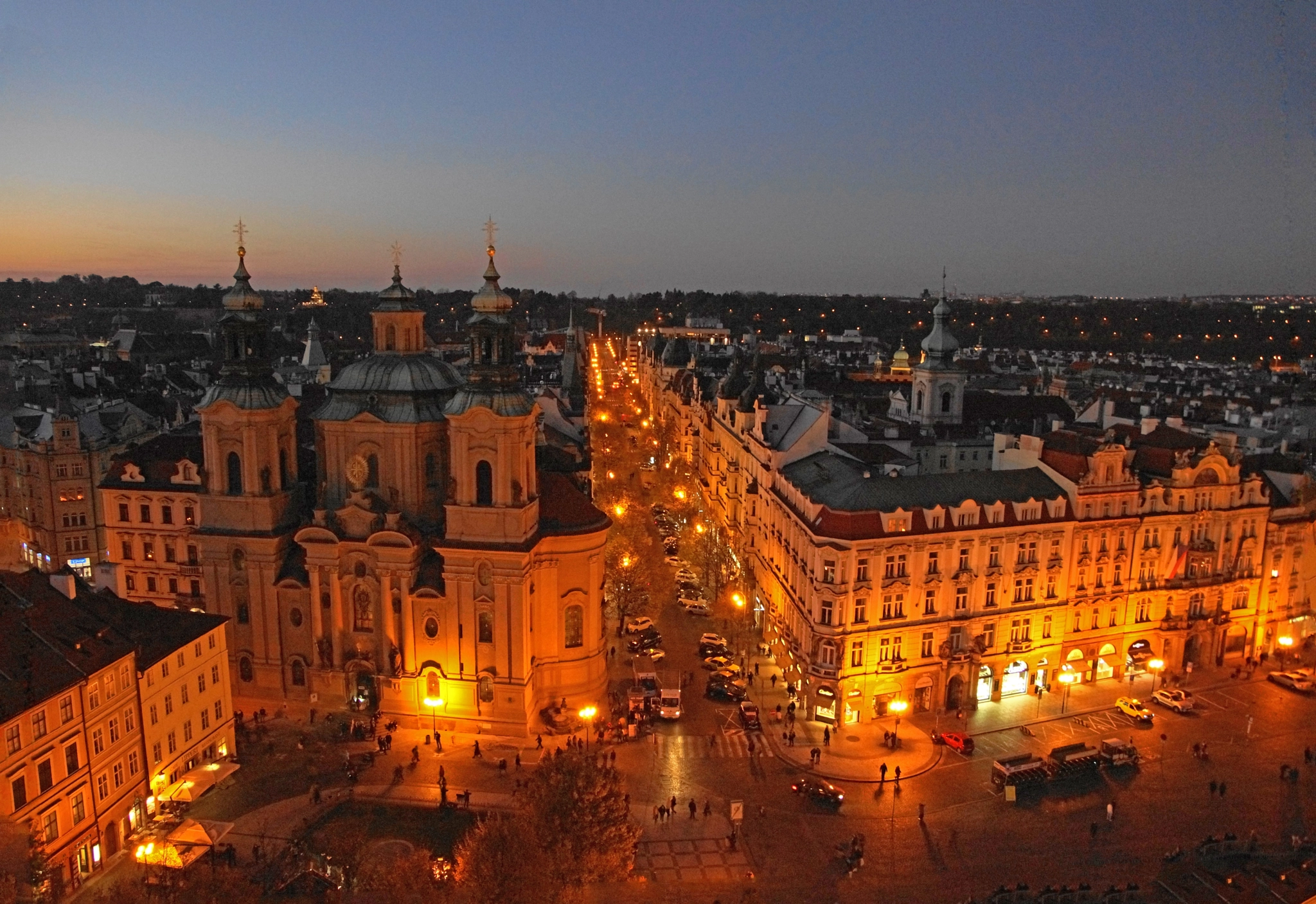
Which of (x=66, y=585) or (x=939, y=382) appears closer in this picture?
(x=66, y=585)

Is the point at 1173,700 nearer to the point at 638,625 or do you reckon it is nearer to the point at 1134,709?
the point at 1134,709

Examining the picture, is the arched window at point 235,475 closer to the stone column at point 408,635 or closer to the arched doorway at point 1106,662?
the stone column at point 408,635

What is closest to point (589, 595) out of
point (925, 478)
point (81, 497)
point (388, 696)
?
point (388, 696)

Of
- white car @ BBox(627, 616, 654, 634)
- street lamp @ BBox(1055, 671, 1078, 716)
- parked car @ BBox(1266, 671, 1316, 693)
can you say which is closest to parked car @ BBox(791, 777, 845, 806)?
street lamp @ BBox(1055, 671, 1078, 716)

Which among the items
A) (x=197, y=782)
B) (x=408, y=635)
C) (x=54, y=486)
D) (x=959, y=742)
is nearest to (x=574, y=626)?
(x=408, y=635)

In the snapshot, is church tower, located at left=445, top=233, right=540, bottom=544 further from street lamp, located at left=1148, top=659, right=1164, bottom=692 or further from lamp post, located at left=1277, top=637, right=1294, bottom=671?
lamp post, located at left=1277, top=637, right=1294, bottom=671
